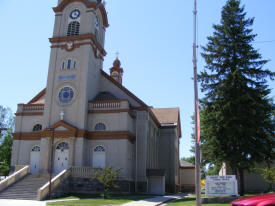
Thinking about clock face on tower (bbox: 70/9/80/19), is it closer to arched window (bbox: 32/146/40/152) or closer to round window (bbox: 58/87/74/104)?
round window (bbox: 58/87/74/104)

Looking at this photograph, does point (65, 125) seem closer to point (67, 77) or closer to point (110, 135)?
point (110, 135)

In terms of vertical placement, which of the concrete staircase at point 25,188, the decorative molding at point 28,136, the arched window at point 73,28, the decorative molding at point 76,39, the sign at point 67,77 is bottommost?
the concrete staircase at point 25,188

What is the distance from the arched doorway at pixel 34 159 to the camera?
34256 mm

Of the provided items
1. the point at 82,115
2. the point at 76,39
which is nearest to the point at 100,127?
the point at 82,115

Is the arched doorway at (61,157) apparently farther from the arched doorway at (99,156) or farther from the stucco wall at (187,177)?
the stucco wall at (187,177)

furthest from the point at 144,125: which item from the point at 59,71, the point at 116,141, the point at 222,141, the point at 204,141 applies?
the point at 59,71

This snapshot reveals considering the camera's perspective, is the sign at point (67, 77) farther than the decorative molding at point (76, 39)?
No

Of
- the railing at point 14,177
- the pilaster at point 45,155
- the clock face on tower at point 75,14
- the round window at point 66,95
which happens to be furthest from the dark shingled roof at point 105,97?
the railing at point 14,177

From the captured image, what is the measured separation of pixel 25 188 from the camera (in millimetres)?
27359

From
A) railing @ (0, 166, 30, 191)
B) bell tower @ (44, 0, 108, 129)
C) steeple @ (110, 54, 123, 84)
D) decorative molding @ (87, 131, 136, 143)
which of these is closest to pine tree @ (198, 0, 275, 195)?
decorative molding @ (87, 131, 136, 143)

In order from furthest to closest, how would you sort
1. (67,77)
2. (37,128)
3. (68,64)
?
(68,64)
(37,128)
(67,77)

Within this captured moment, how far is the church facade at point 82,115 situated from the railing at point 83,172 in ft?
5.05

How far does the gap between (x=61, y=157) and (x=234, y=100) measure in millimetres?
18972

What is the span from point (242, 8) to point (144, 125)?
1661 centimetres
